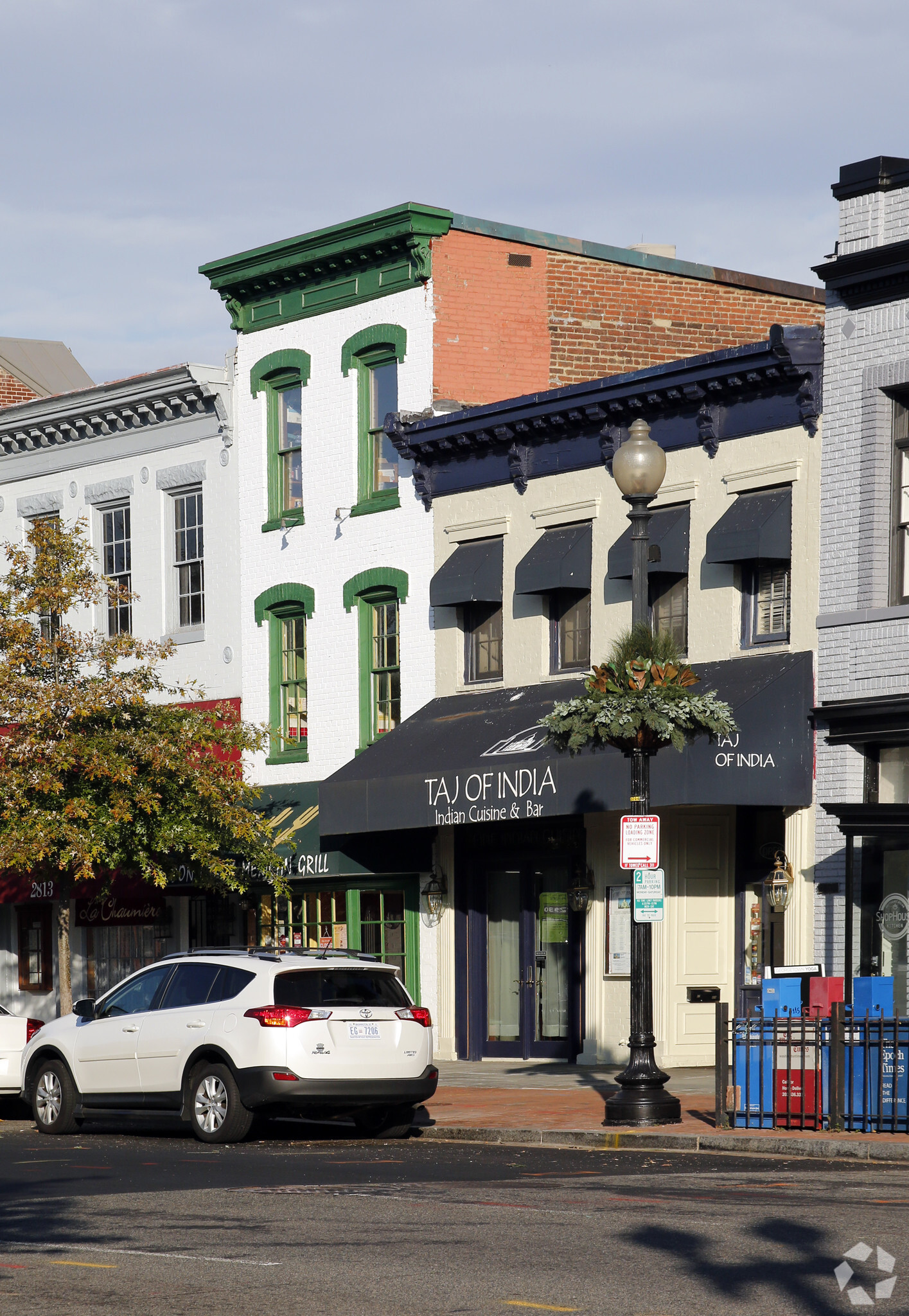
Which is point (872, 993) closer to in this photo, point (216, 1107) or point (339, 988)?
point (339, 988)

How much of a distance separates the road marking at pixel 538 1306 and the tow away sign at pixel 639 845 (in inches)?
319

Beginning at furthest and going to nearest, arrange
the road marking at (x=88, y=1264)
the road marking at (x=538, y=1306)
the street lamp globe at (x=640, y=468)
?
the street lamp globe at (x=640, y=468) < the road marking at (x=88, y=1264) < the road marking at (x=538, y=1306)

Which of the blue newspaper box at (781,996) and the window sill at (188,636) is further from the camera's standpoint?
the window sill at (188,636)

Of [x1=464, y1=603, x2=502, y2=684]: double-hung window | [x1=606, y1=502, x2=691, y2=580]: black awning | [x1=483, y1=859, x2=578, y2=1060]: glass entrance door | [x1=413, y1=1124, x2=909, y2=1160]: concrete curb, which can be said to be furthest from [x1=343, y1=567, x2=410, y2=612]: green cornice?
[x1=413, y1=1124, x2=909, y2=1160]: concrete curb

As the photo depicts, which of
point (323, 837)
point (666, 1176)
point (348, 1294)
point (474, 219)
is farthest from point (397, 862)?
point (348, 1294)

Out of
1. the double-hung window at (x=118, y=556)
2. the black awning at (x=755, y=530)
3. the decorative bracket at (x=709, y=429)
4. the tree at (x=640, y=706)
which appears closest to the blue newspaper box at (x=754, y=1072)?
the tree at (x=640, y=706)

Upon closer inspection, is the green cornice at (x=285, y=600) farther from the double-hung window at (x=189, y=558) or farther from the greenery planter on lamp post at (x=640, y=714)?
the greenery planter on lamp post at (x=640, y=714)

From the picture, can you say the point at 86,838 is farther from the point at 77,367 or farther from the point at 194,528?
the point at 77,367

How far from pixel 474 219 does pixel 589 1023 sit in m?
10.4

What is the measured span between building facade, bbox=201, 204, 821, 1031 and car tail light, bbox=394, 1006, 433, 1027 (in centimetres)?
796

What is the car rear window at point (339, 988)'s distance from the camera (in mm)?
15711

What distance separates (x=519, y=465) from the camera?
2378cm

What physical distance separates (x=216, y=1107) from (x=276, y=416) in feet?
43.6

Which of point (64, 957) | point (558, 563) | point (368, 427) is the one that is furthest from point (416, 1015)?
point (368, 427)
